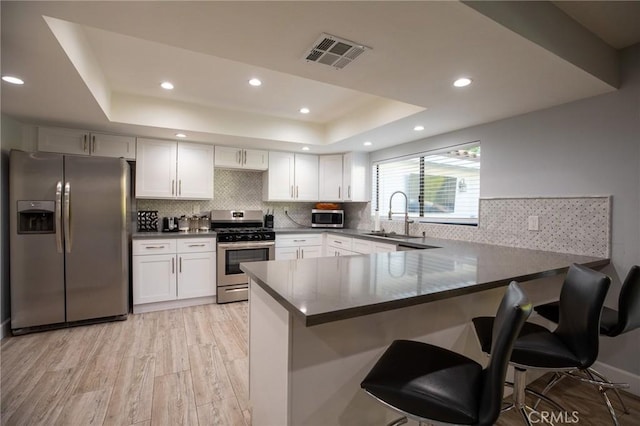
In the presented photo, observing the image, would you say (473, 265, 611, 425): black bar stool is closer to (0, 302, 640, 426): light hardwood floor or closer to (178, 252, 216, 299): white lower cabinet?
(0, 302, 640, 426): light hardwood floor

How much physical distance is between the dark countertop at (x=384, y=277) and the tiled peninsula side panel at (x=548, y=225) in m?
0.15

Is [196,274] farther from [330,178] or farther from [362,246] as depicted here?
[330,178]

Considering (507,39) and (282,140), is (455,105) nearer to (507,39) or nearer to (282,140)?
(507,39)

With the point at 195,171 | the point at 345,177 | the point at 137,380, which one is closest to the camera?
the point at 137,380

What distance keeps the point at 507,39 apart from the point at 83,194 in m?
3.72

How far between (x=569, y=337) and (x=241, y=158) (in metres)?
3.90

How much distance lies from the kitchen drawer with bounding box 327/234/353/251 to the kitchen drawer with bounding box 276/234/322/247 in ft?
0.54

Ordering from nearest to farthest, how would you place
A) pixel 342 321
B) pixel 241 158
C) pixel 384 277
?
pixel 342 321, pixel 384 277, pixel 241 158

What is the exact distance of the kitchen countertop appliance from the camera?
3830 millimetres

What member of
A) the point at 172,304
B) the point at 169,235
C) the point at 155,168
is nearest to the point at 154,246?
the point at 169,235

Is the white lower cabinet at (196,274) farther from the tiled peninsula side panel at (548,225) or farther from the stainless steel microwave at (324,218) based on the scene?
the tiled peninsula side panel at (548,225)

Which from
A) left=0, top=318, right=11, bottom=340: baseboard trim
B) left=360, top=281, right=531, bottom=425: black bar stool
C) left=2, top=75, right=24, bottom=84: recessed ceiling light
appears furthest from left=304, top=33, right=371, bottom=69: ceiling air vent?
left=0, top=318, right=11, bottom=340: baseboard trim

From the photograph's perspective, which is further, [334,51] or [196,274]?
[196,274]

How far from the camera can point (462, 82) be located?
203 centimetres
